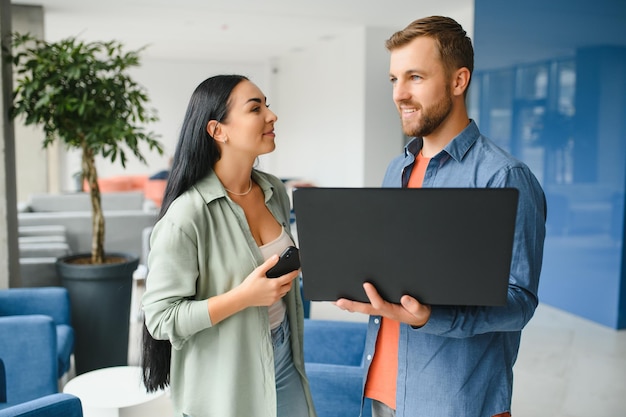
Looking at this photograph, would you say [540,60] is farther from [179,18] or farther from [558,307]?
[179,18]

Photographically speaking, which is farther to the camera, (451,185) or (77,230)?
(77,230)

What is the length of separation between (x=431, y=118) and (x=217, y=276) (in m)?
0.66

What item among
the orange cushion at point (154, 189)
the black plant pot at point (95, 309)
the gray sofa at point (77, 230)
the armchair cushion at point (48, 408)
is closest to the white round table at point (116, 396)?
the armchair cushion at point (48, 408)

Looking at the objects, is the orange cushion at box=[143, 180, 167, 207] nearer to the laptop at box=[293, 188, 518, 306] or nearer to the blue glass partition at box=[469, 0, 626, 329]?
the blue glass partition at box=[469, 0, 626, 329]

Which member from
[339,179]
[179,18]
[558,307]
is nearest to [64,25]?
[179,18]

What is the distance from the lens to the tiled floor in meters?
3.56

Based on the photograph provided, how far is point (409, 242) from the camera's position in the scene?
3.84 ft

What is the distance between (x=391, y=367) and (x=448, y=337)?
20 cm

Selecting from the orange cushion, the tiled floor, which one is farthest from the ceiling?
the tiled floor

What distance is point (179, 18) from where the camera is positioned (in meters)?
8.95

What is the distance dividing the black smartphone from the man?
0.83ft

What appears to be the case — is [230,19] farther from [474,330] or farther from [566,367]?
[474,330]

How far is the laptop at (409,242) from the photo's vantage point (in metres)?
1.13

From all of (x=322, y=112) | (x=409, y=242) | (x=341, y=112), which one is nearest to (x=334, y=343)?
(x=409, y=242)
